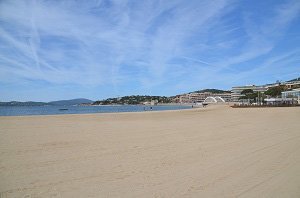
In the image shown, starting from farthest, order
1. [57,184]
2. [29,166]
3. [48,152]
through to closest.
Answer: [48,152] < [29,166] < [57,184]

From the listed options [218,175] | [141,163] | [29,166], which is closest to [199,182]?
[218,175]

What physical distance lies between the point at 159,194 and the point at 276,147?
5.57 m

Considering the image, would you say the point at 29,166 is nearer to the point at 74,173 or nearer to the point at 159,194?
the point at 74,173

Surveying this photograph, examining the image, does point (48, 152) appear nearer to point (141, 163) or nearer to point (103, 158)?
point (103, 158)

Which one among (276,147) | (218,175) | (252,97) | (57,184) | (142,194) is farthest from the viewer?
(252,97)

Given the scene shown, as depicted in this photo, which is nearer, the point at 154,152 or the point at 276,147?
the point at 154,152

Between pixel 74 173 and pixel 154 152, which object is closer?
pixel 74 173

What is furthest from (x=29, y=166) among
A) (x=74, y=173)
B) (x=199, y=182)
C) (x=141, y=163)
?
(x=199, y=182)

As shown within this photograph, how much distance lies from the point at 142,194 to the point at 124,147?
4259mm

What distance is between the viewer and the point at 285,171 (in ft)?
18.4

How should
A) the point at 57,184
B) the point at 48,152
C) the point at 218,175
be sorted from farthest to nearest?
the point at 48,152
the point at 218,175
the point at 57,184

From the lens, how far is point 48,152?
24.8ft

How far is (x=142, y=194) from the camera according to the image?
14.2 ft

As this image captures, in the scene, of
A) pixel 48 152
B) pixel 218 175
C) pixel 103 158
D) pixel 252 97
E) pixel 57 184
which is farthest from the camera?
pixel 252 97
